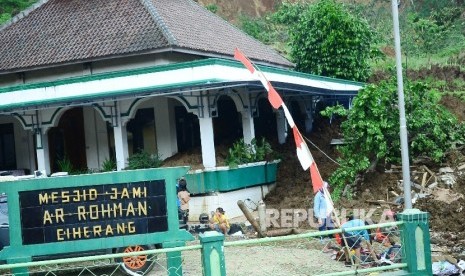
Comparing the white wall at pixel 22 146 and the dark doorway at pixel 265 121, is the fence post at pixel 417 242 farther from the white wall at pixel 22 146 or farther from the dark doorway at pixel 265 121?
the white wall at pixel 22 146

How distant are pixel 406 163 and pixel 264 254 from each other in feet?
11.8

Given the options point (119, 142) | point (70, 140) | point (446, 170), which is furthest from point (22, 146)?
point (446, 170)

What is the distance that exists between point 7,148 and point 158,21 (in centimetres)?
752

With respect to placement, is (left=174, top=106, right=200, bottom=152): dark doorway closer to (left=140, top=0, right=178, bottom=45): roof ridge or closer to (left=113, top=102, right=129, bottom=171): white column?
(left=113, top=102, right=129, bottom=171): white column

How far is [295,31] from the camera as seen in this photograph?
29.4m

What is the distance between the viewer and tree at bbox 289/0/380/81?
27.0 metres

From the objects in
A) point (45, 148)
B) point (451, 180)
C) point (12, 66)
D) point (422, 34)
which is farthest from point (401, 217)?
point (422, 34)

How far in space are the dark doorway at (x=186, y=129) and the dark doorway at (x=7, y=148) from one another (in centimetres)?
656

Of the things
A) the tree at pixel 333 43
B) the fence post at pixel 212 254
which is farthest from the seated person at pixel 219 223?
the tree at pixel 333 43

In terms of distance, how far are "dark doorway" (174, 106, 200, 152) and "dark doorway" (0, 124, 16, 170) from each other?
6.56 meters

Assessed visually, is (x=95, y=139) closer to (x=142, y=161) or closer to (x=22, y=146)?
(x=22, y=146)

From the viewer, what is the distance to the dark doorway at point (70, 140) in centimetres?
2317

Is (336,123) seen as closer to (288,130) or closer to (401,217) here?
(288,130)

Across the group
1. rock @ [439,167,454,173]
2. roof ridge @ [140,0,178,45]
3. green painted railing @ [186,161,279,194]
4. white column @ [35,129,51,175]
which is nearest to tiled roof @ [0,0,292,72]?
roof ridge @ [140,0,178,45]
